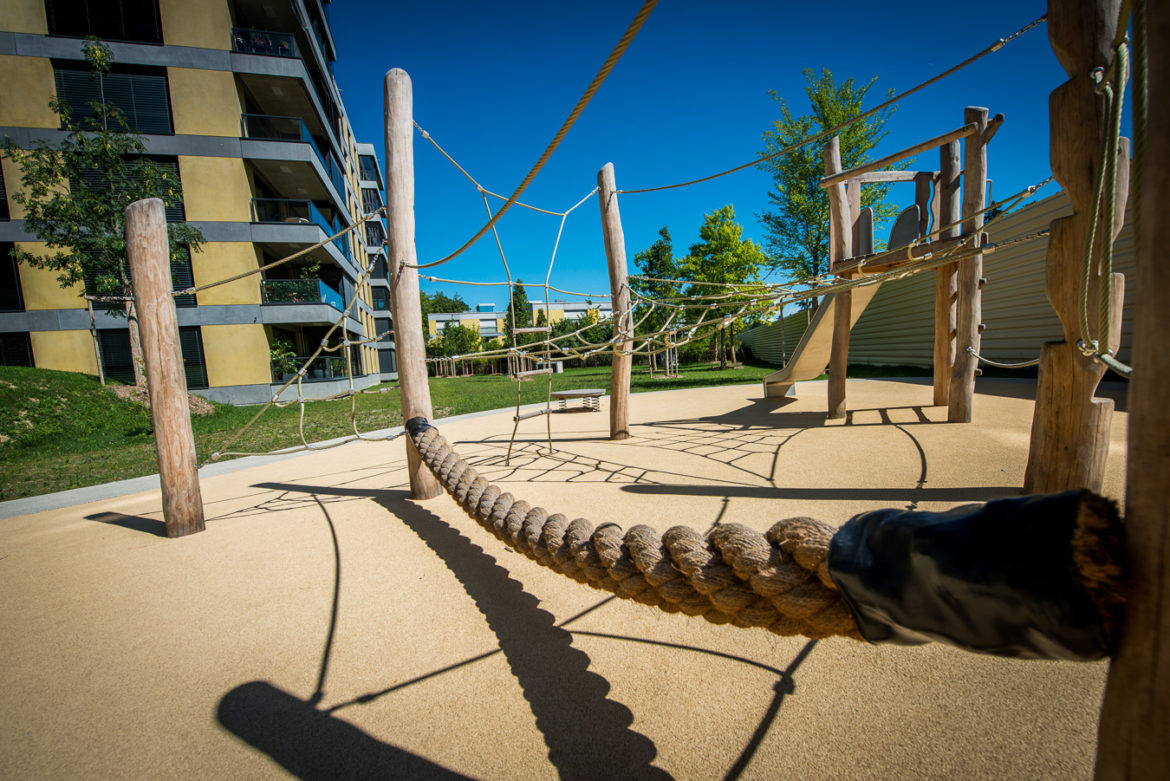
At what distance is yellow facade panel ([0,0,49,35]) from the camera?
41.7 ft

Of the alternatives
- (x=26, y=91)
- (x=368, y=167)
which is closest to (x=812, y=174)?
(x=26, y=91)

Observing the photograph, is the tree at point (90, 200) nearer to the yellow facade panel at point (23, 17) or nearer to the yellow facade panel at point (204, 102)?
the yellow facade panel at point (204, 102)

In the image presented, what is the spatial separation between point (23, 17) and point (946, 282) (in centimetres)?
2329

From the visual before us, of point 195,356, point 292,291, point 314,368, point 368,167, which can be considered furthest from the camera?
point 368,167

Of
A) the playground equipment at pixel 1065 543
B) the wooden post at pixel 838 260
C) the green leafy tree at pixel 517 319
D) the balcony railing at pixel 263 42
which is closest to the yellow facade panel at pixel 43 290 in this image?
the balcony railing at pixel 263 42

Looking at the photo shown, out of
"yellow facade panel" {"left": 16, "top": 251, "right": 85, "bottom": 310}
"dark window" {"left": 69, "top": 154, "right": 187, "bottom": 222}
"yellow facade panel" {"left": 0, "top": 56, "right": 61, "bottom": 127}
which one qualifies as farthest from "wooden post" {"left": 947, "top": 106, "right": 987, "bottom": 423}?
"yellow facade panel" {"left": 0, "top": 56, "right": 61, "bottom": 127}

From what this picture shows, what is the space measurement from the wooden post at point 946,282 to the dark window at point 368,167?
129 ft

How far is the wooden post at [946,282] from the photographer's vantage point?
16.7 ft

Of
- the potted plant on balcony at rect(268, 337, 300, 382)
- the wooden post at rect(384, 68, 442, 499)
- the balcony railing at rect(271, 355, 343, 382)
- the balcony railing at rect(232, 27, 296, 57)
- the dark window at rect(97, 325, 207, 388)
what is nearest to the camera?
the wooden post at rect(384, 68, 442, 499)

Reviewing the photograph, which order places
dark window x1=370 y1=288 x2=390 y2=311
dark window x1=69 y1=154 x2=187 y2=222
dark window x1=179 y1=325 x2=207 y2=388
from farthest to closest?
dark window x1=370 y1=288 x2=390 y2=311 < dark window x1=179 y1=325 x2=207 y2=388 < dark window x1=69 y1=154 x2=187 y2=222

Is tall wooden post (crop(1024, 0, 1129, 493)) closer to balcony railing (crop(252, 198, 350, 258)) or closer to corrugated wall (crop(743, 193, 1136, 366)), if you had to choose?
corrugated wall (crop(743, 193, 1136, 366))

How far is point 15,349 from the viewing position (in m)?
13.5

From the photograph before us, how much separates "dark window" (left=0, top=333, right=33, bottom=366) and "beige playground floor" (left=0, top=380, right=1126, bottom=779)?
16.2m

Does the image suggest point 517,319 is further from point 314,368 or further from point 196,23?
point 196,23
